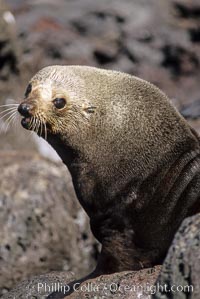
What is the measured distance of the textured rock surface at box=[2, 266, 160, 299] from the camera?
298 inches

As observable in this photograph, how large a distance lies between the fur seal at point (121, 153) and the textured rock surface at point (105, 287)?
51 centimetres

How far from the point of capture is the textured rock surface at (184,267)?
6.26m

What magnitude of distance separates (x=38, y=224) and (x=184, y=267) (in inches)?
256

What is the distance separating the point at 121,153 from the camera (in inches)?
346

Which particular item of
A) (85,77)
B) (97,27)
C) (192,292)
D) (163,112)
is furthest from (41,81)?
(97,27)

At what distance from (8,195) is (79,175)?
3.95 meters

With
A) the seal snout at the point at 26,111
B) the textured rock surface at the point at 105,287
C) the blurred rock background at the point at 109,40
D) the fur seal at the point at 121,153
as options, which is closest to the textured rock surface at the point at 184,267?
the textured rock surface at the point at 105,287

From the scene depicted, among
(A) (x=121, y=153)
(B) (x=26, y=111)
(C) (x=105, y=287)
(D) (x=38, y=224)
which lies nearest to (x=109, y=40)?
(D) (x=38, y=224)

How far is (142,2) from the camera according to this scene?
21469 millimetres

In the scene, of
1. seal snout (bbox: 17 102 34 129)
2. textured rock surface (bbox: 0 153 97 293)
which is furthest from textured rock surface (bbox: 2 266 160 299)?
textured rock surface (bbox: 0 153 97 293)

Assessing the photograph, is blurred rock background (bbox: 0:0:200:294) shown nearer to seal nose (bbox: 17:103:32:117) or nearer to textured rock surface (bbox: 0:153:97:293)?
textured rock surface (bbox: 0:153:97:293)

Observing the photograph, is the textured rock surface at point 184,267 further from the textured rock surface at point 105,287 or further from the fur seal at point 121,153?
the fur seal at point 121,153

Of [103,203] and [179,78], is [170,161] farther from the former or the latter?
[179,78]

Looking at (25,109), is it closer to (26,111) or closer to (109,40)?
(26,111)
